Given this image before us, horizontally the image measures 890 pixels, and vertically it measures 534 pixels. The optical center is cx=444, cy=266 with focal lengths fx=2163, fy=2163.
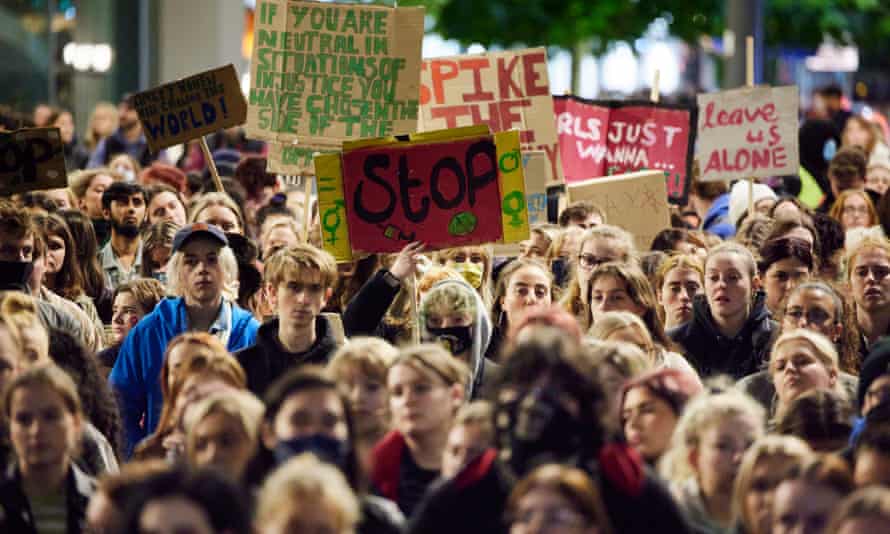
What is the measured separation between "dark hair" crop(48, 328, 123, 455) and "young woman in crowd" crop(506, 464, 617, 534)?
8.17ft

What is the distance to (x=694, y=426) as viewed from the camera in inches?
258

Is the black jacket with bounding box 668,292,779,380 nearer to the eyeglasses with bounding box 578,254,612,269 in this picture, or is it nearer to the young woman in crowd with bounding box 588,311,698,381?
the eyeglasses with bounding box 578,254,612,269

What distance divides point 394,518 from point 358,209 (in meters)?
4.02

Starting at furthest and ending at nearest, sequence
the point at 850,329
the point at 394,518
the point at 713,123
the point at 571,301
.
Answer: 1. the point at 713,123
2. the point at 571,301
3. the point at 850,329
4. the point at 394,518

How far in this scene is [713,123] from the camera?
14.4m

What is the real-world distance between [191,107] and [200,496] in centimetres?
657

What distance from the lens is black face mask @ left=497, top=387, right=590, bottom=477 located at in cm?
562

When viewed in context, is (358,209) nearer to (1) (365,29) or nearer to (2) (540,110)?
(1) (365,29)

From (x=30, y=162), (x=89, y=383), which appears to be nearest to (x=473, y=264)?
(x=30, y=162)

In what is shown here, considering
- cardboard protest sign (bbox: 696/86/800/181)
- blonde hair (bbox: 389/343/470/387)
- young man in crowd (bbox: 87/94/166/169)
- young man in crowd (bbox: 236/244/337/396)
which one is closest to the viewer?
blonde hair (bbox: 389/343/470/387)

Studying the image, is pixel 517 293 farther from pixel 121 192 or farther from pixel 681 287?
pixel 121 192

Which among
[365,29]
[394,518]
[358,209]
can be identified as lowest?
[394,518]

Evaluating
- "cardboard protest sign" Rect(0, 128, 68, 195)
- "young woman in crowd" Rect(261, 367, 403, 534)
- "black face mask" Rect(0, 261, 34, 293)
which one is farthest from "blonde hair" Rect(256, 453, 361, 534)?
"cardboard protest sign" Rect(0, 128, 68, 195)

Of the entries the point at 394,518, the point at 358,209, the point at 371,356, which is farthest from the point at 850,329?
the point at 394,518
